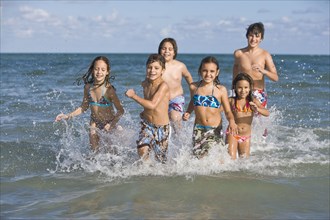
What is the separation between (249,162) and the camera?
6.48 m

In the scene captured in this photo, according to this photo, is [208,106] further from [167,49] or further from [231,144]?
[167,49]

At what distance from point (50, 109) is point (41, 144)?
3.78 metres

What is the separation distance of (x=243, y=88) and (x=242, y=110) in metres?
0.28

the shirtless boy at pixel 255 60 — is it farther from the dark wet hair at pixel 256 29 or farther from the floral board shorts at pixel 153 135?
the floral board shorts at pixel 153 135

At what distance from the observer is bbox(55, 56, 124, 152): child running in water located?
6.35 metres

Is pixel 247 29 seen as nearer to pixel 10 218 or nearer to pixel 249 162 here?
pixel 249 162

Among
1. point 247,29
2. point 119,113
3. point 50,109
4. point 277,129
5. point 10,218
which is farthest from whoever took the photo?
point 50,109

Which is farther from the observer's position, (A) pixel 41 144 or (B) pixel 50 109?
(B) pixel 50 109

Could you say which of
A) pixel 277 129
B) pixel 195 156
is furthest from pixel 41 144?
pixel 277 129

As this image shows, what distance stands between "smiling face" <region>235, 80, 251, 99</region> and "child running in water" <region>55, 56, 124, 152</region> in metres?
1.44

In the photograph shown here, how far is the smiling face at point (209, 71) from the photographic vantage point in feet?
19.3

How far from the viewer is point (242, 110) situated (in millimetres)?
→ 6234

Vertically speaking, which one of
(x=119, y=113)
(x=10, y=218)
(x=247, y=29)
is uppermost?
(x=247, y=29)

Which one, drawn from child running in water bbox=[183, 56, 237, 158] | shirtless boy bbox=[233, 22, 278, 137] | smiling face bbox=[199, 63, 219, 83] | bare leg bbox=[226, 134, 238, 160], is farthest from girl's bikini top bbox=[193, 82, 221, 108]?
shirtless boy bbox=[233, 22, 278, 137]
